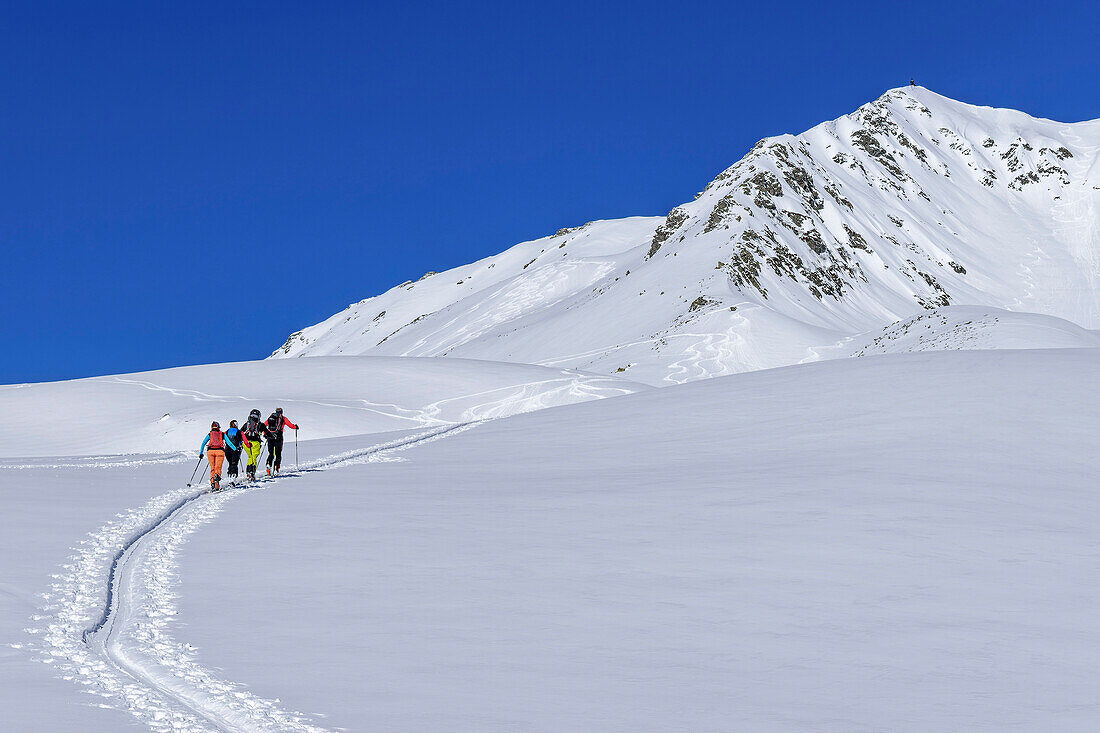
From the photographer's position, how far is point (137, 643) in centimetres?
903

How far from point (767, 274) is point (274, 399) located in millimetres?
88168

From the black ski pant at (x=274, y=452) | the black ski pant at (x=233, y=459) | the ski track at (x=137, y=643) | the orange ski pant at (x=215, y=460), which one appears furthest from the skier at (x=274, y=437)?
the ski track at (x=137, y=643)

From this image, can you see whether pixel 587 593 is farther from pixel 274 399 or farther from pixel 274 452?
pixel 274 399

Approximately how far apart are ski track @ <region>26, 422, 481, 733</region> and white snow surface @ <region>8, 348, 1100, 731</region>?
1.4 inches

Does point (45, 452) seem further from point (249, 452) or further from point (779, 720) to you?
point (779, 720)

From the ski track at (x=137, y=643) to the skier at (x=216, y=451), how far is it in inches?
216

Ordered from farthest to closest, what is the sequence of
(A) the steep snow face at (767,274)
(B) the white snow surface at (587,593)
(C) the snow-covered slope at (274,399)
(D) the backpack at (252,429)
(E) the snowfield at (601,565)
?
1. (A) the steep snow face at (767,274)
2. (C) the snow-covered slope at (274,399)
3. (D) the backpack at (252,429)
4. (E) the snowfield at (601,565)
5. (B) the white snow surface at (587,593)

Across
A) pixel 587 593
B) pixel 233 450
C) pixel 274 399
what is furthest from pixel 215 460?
pixel 274 399

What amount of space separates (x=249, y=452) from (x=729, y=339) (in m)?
75.0

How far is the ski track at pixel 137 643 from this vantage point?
736cm

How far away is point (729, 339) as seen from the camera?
308 feet

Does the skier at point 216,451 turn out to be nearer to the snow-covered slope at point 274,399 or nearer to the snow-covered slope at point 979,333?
the snow-covered slope at point 274,399

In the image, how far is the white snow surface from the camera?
7871 mm

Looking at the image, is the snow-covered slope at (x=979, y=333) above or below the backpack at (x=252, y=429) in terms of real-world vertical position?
above
